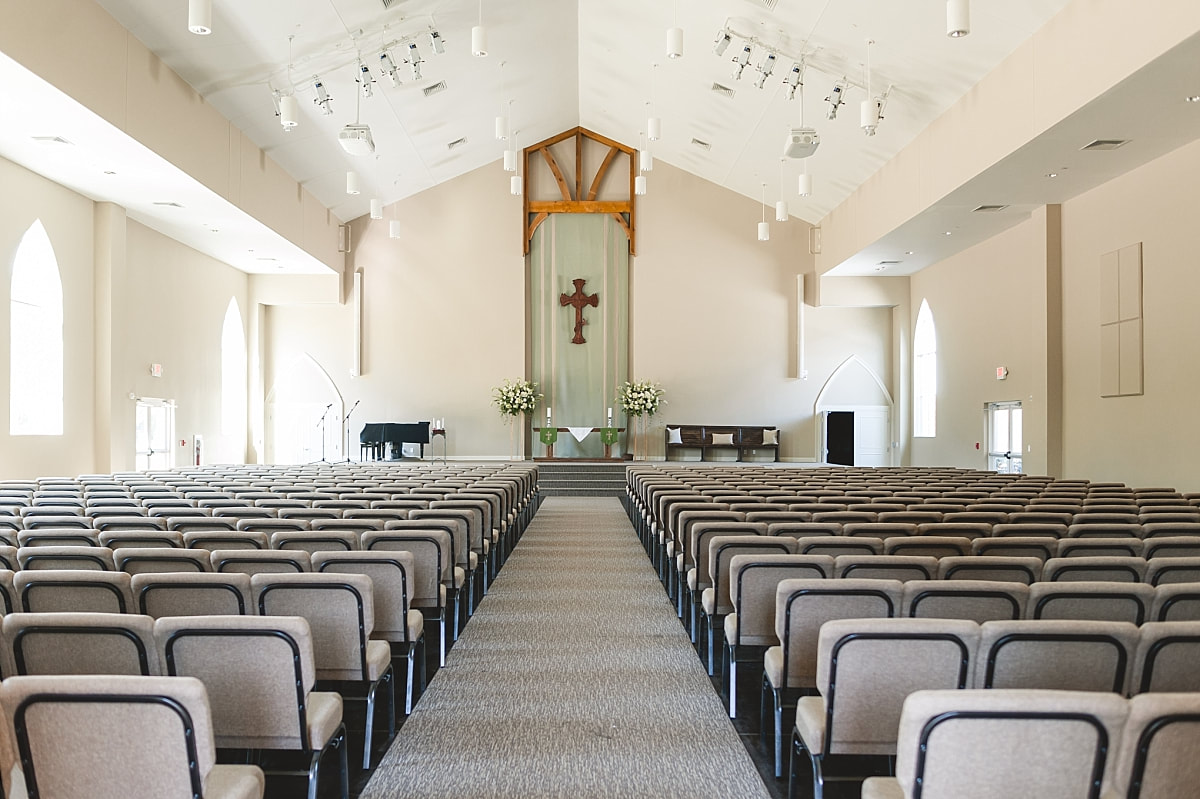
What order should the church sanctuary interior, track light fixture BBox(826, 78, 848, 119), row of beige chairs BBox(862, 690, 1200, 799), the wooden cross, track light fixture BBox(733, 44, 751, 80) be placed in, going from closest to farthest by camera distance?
row of beige chairs BBox(862, 690, 1200, 799) < the church sanctuary interior < track light fixture BBox(733, 44, 751, 80) < track light fixture BBox(826, 78, 848, 119) < the wooden cross

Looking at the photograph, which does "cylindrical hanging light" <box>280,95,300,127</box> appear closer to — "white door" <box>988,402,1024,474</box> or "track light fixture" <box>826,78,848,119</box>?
"track light fixture" <box>826,78,848,119</box>

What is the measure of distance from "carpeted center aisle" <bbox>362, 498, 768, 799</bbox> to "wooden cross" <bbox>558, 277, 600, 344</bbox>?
13.4 metres

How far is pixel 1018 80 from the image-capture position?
9.73 m

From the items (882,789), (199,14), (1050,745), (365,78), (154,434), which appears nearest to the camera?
(1050,745)

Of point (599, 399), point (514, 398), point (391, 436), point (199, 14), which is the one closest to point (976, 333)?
point (599, 399)

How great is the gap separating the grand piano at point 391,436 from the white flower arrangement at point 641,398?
4411 millimetres

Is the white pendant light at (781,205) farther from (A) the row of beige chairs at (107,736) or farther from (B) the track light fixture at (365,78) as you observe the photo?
(A) the row of beige chairs at (107,736)

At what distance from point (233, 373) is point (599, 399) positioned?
316 inches

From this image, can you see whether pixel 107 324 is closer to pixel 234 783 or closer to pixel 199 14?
pixel 199 14

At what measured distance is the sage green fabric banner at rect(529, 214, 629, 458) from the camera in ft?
64.7

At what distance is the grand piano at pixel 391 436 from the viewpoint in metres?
18.2

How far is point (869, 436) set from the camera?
766 inches

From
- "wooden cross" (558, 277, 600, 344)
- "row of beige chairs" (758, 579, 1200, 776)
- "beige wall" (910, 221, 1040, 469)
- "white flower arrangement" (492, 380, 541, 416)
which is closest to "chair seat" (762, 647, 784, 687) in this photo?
"row of beige chairs" (758, 579, 1200, 776)

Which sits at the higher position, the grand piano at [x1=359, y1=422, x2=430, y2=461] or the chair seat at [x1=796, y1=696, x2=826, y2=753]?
the grand piano at [x1=359, y1=422, x2=430, y2=461]
